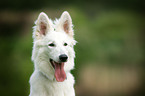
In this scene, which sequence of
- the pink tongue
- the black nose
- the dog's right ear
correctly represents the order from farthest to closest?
1. the dog's right ear
2. the pink tongue
3. the black nose

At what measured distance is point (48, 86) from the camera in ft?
21.8

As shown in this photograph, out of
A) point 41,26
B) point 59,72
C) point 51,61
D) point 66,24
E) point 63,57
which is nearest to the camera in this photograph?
point 63,57

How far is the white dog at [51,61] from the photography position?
6.61 m

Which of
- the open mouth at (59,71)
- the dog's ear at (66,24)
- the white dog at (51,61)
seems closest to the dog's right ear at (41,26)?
the white dog at (51,61)

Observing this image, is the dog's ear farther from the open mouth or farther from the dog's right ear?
the open mouth

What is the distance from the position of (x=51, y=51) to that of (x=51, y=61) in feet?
0.84

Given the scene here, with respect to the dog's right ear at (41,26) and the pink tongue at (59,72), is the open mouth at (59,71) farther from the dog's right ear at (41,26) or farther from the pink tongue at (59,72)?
the dog's right ear at (41,26)

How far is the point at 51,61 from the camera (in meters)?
6.79

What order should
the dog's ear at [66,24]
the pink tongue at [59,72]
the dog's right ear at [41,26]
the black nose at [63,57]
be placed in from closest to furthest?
1. the black nose at [63,57]
2. the pink tongue at [59,72]
3. the dog's right ear at [41,26]
4. the dog's ear at [66,24]

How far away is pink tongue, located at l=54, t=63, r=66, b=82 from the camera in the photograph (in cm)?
659

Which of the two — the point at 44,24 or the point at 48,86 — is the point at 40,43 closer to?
the point at 44,24

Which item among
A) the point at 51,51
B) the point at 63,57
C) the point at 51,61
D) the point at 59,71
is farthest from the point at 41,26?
the point at 59,71

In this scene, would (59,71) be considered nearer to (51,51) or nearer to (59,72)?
(59,72)

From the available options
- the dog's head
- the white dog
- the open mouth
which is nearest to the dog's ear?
the dog's head
